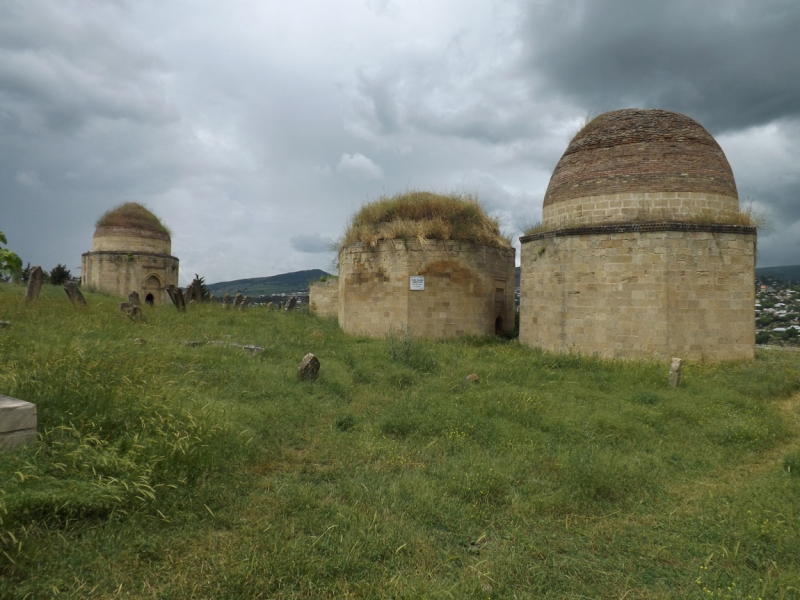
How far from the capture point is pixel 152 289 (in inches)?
925

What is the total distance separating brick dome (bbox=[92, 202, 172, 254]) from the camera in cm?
2270

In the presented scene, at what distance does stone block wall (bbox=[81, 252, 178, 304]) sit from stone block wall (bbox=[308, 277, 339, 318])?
798 cm

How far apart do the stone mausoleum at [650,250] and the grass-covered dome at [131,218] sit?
2029 cm

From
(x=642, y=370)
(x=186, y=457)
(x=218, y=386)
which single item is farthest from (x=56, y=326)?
(x=642, y=370)

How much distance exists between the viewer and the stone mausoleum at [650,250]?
9.81m

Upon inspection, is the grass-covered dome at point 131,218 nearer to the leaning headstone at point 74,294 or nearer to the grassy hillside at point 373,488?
the leaning headstone at point 74,294

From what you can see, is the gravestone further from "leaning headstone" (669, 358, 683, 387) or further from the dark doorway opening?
"leaning headstone" (669, 358, 683, 387)

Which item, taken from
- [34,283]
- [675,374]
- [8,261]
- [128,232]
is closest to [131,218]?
[128,232]

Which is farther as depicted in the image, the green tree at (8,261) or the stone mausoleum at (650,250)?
the stone mausoleum at (650,250)

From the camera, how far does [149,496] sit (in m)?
3.54

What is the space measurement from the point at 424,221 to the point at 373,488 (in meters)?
9.59

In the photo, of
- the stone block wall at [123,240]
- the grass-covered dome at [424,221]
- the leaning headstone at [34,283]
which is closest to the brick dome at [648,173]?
the grass-covered dome at [424,221]

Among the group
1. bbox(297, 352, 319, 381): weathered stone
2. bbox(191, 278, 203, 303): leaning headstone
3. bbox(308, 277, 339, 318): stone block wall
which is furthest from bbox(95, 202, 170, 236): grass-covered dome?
bbox(297, 352, 319, 381): weathered stone

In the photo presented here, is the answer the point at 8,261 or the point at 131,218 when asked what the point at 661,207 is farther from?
the point at 131,218
